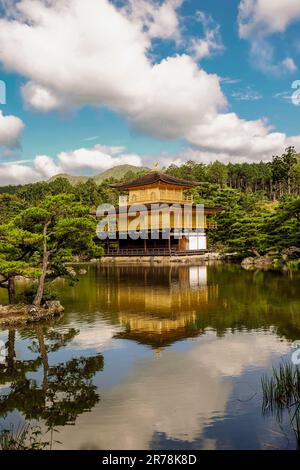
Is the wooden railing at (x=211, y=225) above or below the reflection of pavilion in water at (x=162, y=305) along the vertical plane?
above

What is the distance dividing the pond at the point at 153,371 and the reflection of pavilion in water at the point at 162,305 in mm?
79

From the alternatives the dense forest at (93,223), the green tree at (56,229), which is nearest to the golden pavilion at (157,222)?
the dense forest at (93,223)

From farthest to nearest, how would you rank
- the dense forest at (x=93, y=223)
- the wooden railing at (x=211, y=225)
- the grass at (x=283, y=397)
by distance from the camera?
the wooden railing at (x=211, y=225) → the dense forest at (x=93, y=223) → the grass at (x=283, y=397)

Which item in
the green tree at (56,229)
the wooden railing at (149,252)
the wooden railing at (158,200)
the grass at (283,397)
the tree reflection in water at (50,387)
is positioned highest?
the wooden railing at (158,200)

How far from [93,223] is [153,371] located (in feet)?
25.5

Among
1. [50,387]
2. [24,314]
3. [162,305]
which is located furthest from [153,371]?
[162,305]

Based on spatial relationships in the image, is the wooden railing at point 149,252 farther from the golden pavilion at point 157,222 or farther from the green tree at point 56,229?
the green tree at point 56,229

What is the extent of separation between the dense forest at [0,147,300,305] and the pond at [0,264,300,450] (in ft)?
7.92

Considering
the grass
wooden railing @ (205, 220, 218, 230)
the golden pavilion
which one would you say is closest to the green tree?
the grass

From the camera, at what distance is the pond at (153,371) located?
6621 mm

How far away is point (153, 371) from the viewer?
375 inches

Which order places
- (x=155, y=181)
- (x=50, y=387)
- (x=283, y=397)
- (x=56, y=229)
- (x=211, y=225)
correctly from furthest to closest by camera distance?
(x=211, y=225) < (x=155, y=181) < (x=56, y=229) < (x=50, y=387) < (x=283, y=397)

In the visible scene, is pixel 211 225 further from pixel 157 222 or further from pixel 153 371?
pixel 153 371
